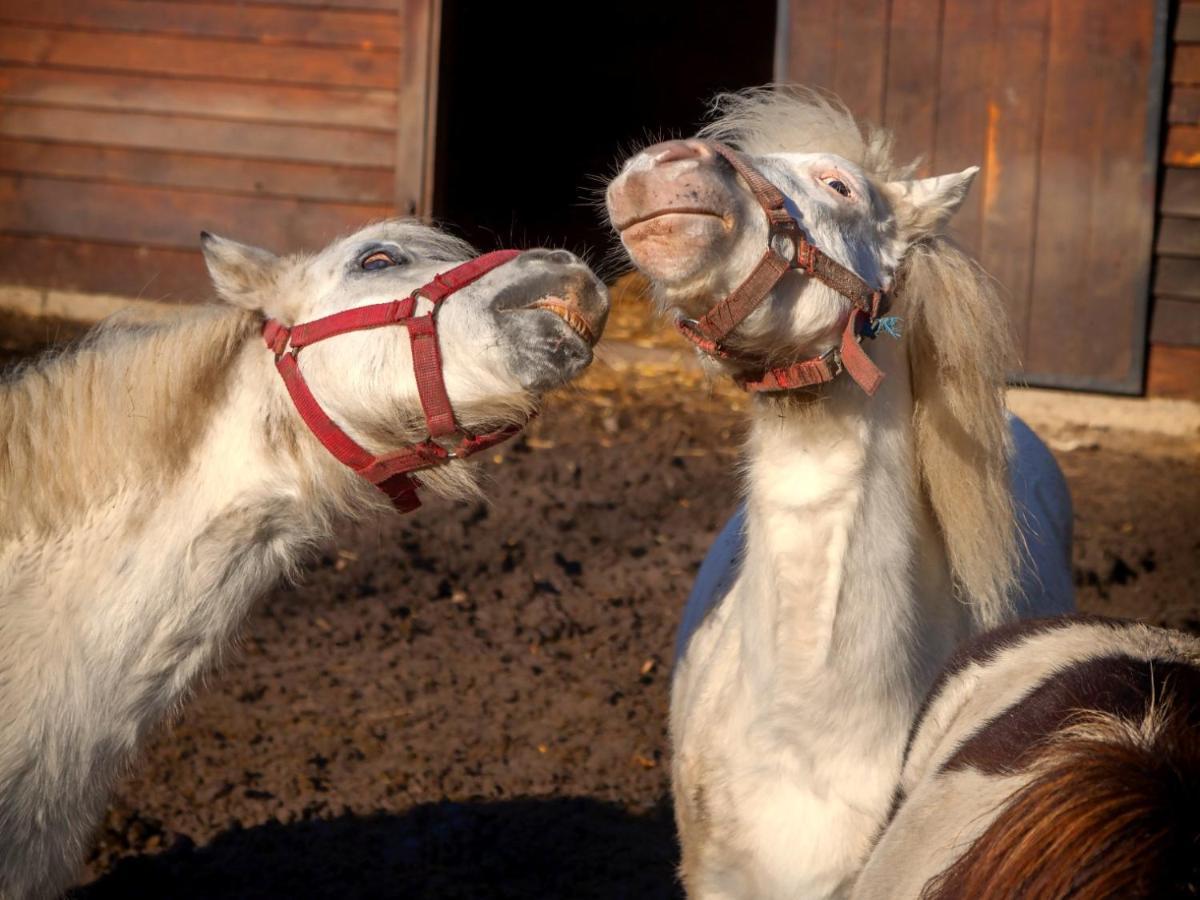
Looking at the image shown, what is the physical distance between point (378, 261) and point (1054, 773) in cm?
140

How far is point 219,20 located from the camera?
7.73m

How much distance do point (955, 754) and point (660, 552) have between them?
3.44 metres

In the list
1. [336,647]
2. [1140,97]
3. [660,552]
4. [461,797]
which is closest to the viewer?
[461,797]

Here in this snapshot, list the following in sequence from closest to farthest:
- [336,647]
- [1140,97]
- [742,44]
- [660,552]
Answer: [336,647] < [660,552] < [1140,97] < [742,44]

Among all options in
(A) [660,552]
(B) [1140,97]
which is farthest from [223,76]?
(B) [1140,97]

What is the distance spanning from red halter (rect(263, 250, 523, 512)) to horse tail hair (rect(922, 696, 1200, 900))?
106cm

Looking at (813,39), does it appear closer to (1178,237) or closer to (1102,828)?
(1178,237)

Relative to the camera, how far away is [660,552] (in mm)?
5324

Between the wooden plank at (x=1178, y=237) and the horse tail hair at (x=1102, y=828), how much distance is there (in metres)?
5.81

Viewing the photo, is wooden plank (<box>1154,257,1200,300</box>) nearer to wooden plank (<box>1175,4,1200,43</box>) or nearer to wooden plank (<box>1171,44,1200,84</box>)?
wooden plank (<box>1171,44,1200,84</box>)

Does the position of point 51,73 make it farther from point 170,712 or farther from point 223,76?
point 170,712

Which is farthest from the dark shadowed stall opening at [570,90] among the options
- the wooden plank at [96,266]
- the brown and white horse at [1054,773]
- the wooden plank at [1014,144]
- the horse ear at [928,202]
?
the brown and white horse at [1054,773]

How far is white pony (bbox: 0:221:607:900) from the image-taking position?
6.85ft

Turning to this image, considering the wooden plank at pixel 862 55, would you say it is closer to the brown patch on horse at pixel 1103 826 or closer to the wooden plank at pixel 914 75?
the wooden plank at pixel 914 75
